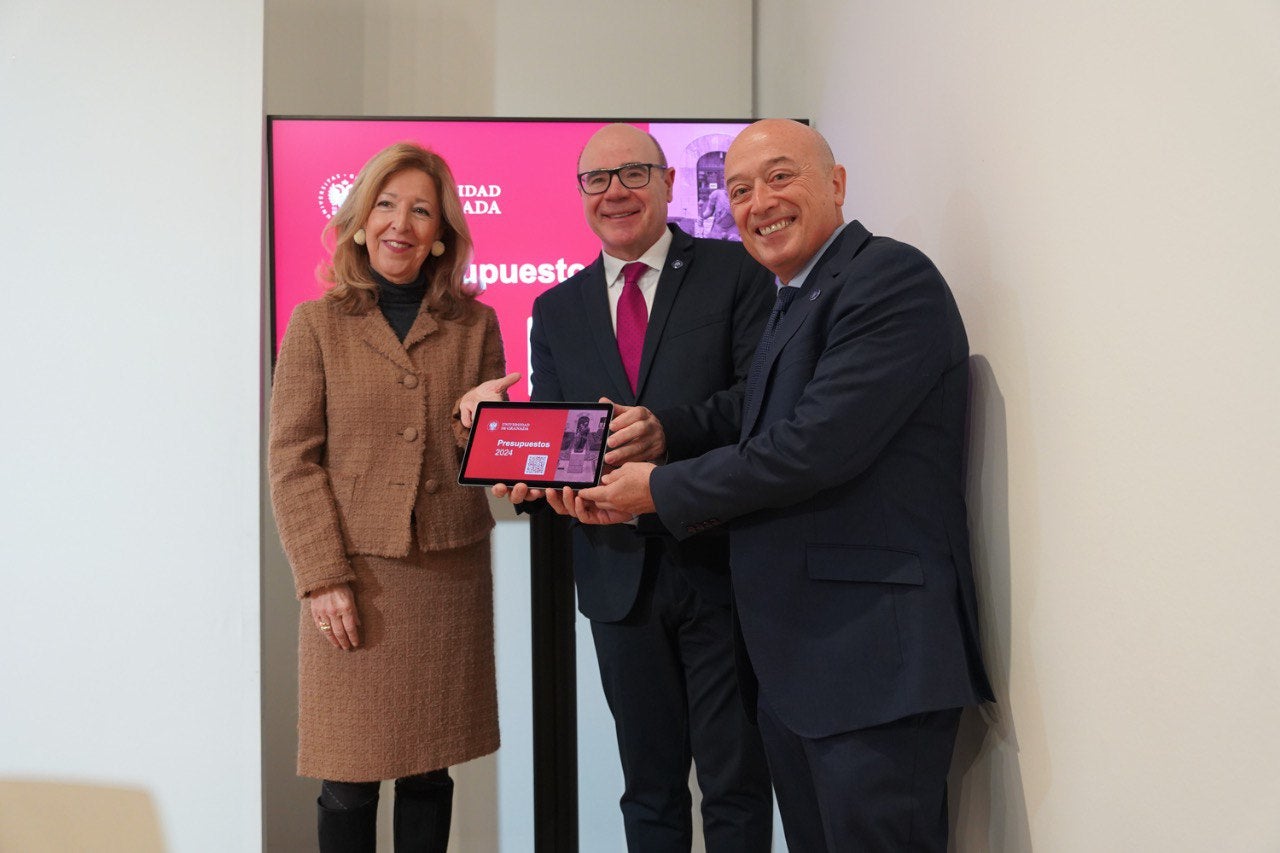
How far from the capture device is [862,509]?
5.69 feet

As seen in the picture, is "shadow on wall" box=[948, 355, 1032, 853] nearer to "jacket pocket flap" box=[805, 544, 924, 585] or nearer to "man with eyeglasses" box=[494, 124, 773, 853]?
"jacket pocket flap" box=[805, 544, 924, 585]

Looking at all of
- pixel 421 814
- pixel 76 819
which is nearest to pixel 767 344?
pixel 421 814

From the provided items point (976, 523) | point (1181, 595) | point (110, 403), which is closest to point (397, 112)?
point (110, 403)

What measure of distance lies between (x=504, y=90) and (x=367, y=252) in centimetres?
160

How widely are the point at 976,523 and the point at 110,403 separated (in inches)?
83.3

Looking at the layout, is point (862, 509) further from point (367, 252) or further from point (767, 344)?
point (367, 252)

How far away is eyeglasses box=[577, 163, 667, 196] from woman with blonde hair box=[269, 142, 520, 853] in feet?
1.02

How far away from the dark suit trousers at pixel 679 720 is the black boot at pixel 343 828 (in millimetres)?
567

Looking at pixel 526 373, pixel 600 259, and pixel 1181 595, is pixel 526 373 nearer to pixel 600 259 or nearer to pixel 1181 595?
pixel 600 259

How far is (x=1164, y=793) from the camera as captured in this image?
1336 millimetres

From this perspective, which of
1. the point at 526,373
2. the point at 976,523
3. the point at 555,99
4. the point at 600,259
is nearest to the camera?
the point at 976,523

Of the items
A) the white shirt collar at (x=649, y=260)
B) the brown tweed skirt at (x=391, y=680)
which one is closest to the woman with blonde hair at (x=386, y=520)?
the brown tweed skirt at (x=391, y=680)

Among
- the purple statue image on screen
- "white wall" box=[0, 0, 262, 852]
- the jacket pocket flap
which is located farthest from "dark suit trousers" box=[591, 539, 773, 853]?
"white wall" box=[0, 0, 262, 852]

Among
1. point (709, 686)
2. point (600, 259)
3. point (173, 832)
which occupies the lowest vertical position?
point (173, 832)
